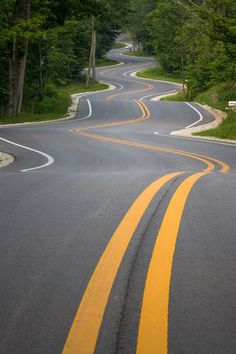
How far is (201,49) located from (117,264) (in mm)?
50516

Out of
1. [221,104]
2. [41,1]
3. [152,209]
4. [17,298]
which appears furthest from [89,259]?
[221,104]

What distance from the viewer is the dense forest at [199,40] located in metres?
27.4

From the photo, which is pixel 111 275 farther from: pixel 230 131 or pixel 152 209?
pixel 230 131

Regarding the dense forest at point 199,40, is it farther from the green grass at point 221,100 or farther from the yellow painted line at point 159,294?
the yellow painted line at point 159,294

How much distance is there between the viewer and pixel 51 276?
4266 millimetres

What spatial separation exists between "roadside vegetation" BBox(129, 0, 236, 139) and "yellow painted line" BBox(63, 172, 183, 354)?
20.1 m

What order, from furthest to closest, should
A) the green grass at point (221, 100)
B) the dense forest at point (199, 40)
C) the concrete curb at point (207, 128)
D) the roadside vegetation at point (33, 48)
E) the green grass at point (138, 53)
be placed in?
the green grass at point (138, 53), the roadside vegetation at point (33, 48), the dense forest at point (199, 40), the green grass at point (221, 100), the concrete curb at point (207, 128)

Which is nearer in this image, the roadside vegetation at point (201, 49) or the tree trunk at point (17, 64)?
the roadside vegetation at point (201, 49)

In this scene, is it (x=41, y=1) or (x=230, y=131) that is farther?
(x=41, y=1)

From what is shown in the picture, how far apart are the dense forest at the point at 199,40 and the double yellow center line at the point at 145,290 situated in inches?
833

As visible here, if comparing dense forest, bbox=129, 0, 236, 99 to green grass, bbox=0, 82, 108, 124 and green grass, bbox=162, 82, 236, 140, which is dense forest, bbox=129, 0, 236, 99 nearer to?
green grass, bbox=162, 82, 236, 140

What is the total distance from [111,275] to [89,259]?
48 cm

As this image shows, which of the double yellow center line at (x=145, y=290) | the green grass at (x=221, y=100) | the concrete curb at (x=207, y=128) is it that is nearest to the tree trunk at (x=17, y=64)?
the concrete curb at (x=207, y=128)

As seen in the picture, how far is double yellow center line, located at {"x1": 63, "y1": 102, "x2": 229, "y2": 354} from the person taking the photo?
3.14m
